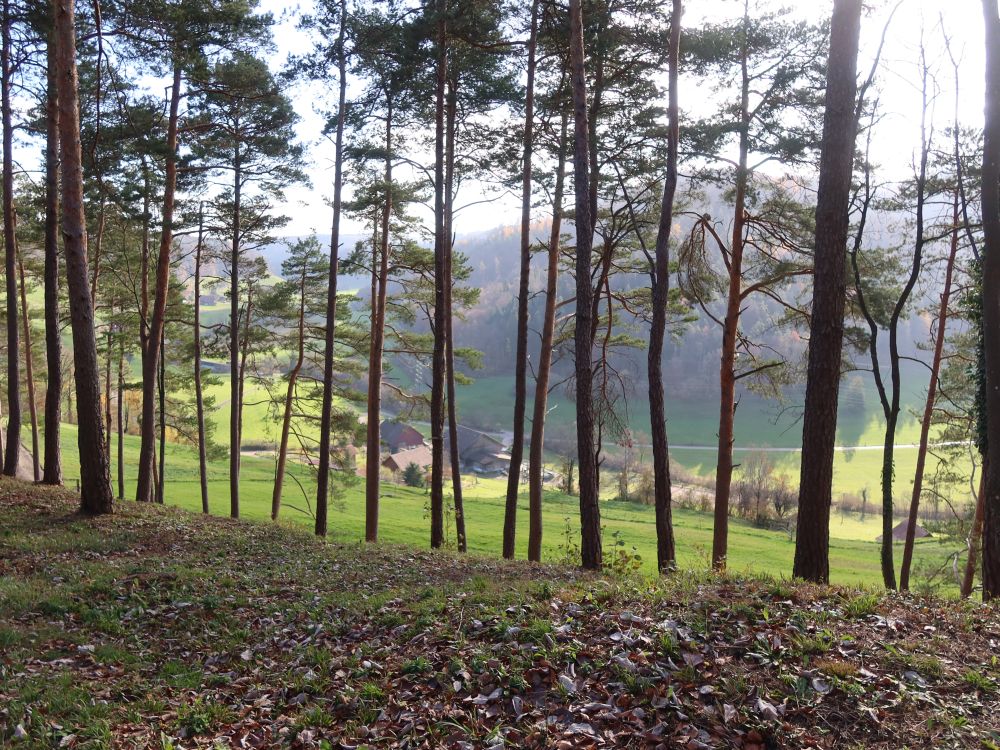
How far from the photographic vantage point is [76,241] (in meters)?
10.3

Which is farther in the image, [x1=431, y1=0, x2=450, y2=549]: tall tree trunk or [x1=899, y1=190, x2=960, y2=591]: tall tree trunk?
[x1=899, y1=190, x2=960, y2=591]: tall tree trunk

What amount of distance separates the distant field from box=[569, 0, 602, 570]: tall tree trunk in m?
14.2

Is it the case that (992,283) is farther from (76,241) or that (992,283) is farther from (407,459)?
(407,459)

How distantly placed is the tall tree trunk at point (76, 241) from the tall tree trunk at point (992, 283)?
41.6 feet

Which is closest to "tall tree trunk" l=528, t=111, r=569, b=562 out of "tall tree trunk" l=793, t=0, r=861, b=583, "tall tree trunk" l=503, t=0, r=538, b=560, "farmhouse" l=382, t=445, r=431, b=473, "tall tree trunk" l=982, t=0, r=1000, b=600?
"tall tree trunk" l=503, t=0, r=538, b=560

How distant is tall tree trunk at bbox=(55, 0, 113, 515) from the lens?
10.2 metres

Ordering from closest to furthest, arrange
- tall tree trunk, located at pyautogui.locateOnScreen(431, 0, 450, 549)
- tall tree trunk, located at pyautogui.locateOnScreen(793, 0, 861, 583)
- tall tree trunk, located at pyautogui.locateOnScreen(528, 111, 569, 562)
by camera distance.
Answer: tall tree trunk, located at pyautogui.locateOnScreen(793, 0, 861, 583), tall tree trunk, located at pyautogui.locateOnScreen(431, 0, 450, 549), tall tree trunk, located at pyautogui.locateOnScreen(528, 111, 569, 562)

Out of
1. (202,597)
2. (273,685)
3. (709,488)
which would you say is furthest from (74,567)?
(709,488)

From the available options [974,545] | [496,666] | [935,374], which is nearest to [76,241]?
[496,666]

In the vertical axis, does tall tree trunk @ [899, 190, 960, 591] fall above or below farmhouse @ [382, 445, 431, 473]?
above

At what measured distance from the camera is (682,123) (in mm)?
12383

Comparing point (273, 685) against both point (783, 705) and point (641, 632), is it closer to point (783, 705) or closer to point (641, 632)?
point (641, 632)

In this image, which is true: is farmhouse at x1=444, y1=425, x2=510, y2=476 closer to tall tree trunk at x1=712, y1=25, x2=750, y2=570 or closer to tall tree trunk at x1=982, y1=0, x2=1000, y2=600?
tall tree trunk at x1=712, y1=25, x2=750, y2=570

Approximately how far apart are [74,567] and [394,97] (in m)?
10.8
